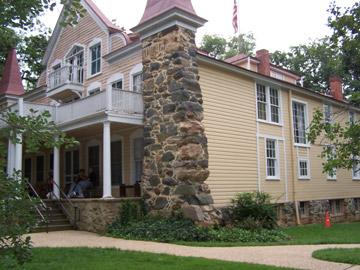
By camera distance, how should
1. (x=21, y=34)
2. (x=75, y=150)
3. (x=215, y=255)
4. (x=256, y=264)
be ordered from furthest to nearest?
(x=21, y=34) < (x=75, y=150) < (x=215, y=255) < (x=256, y=264)

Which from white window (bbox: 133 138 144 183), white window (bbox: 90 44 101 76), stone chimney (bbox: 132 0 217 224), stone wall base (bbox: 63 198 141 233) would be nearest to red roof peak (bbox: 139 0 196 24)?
stone chimney (bbox: 132 0 217 224)

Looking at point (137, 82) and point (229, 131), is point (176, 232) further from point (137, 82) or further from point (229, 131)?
point (137, 82)

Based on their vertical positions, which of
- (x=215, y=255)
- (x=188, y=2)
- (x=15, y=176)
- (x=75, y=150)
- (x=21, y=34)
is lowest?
(x=215, y=255)

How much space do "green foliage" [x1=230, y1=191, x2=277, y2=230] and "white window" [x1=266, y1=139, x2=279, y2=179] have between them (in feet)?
10.4

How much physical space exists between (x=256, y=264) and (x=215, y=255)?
4.70ft

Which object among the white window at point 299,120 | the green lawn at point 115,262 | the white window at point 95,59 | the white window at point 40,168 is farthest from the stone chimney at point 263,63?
the green lawn at point 115,262

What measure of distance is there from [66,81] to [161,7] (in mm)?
6822

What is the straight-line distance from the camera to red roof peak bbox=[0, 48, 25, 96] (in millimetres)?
22953

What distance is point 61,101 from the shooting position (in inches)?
788

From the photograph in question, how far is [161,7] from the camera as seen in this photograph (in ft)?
45.3

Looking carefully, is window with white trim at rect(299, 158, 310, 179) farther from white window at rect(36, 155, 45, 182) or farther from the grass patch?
white window at rect(36, 155, 45, 182)

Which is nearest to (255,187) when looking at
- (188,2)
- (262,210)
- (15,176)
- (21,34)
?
(262,210)

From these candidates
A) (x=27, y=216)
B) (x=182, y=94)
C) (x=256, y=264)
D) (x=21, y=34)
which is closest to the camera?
(x=27, y=216)

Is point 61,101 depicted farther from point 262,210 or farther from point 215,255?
point 215,255
